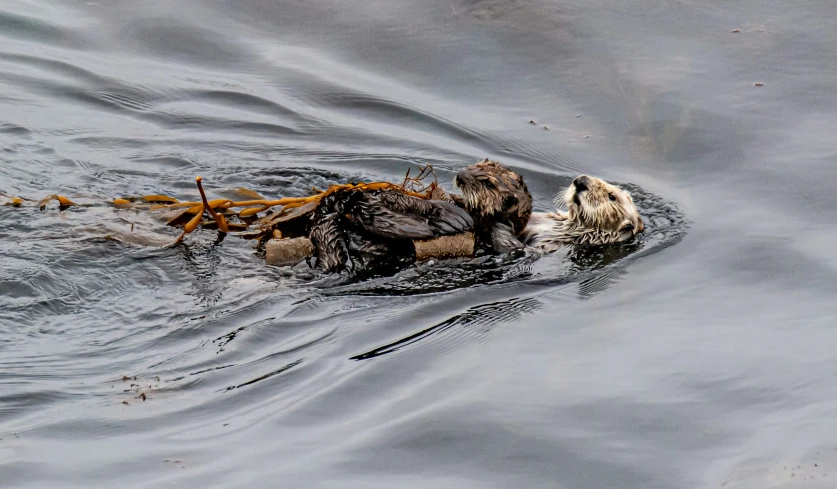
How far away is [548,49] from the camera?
9469mm

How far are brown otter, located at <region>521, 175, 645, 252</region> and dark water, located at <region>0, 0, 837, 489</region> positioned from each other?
19cm

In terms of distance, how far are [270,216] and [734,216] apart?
3.07 m

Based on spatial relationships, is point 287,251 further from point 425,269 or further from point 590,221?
point 590,221

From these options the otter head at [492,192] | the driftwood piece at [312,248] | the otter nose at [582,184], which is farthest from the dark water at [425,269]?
the otter nose at [582,184]

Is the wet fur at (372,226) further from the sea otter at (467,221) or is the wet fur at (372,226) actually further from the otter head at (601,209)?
the otter head at (601,209)

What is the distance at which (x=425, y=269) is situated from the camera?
5.81 m

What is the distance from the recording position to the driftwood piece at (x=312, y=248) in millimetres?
5715

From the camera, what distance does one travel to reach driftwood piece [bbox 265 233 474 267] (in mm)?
5715

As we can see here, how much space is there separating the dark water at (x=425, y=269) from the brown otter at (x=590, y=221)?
19 cm

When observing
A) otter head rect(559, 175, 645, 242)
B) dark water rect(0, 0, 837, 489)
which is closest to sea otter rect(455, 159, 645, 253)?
otter head rect(559, 175, 645, 242)

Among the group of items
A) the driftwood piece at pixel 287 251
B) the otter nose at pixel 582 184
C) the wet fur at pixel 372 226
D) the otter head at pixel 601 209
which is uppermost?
the otter nose at pixel 582 184

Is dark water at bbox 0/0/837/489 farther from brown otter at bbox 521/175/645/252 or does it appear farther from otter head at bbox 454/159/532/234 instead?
otter head at bbox 454/159/532/234

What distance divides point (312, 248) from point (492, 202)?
41.8 inches

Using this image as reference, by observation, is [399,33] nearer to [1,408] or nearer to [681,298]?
[681,298]
